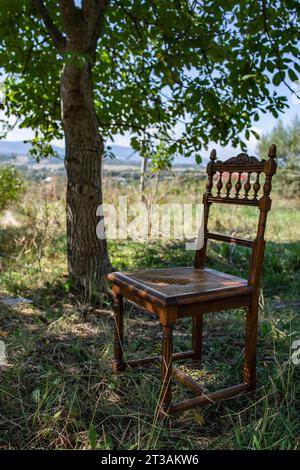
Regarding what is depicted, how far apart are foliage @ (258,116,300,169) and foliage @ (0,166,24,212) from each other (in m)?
7.87

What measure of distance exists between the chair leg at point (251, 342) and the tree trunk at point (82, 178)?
1467mm

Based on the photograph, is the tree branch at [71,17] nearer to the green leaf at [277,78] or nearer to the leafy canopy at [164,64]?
the leafy canopy at [164,64]

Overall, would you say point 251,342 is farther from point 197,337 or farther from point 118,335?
point 118,335

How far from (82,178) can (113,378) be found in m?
1.61

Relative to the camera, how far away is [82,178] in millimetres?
2906

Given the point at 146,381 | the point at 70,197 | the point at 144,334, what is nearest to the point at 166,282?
the point at 146,381

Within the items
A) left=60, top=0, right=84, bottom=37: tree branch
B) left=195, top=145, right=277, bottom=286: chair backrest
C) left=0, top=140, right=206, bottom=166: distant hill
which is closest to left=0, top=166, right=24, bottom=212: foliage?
left=0, top=140, right=206, bottom=166: distant hill

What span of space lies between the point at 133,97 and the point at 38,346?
269 centimetres

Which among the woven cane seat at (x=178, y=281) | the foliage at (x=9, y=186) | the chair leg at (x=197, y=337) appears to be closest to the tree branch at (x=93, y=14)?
the woven cane seat at (x=178, y=281)

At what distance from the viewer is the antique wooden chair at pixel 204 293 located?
1.51 metres

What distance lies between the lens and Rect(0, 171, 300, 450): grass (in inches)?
57.9

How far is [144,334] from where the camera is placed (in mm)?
2498

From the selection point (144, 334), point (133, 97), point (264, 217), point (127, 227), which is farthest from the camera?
point (127, 227)
